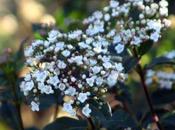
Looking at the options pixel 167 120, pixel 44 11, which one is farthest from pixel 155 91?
pixel 44 11

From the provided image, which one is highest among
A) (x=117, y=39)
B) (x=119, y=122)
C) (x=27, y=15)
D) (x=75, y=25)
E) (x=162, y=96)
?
(x=27, y=15)

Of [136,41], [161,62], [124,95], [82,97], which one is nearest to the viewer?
[82,97]

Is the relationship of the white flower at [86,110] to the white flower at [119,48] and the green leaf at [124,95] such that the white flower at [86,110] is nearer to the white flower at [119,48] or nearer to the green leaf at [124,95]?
the white flower at [119,48]

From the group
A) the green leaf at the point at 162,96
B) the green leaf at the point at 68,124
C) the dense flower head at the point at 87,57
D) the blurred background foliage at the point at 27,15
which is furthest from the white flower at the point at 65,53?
the blurred background foliage at the point at 27,15

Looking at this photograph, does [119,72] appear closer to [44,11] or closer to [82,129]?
[82,129]

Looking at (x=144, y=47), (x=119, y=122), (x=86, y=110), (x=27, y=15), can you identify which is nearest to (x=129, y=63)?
(x=144, y=47)

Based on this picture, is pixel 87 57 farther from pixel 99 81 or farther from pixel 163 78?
pixel 163 78

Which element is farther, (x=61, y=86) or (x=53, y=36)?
(x=53, y=36)
